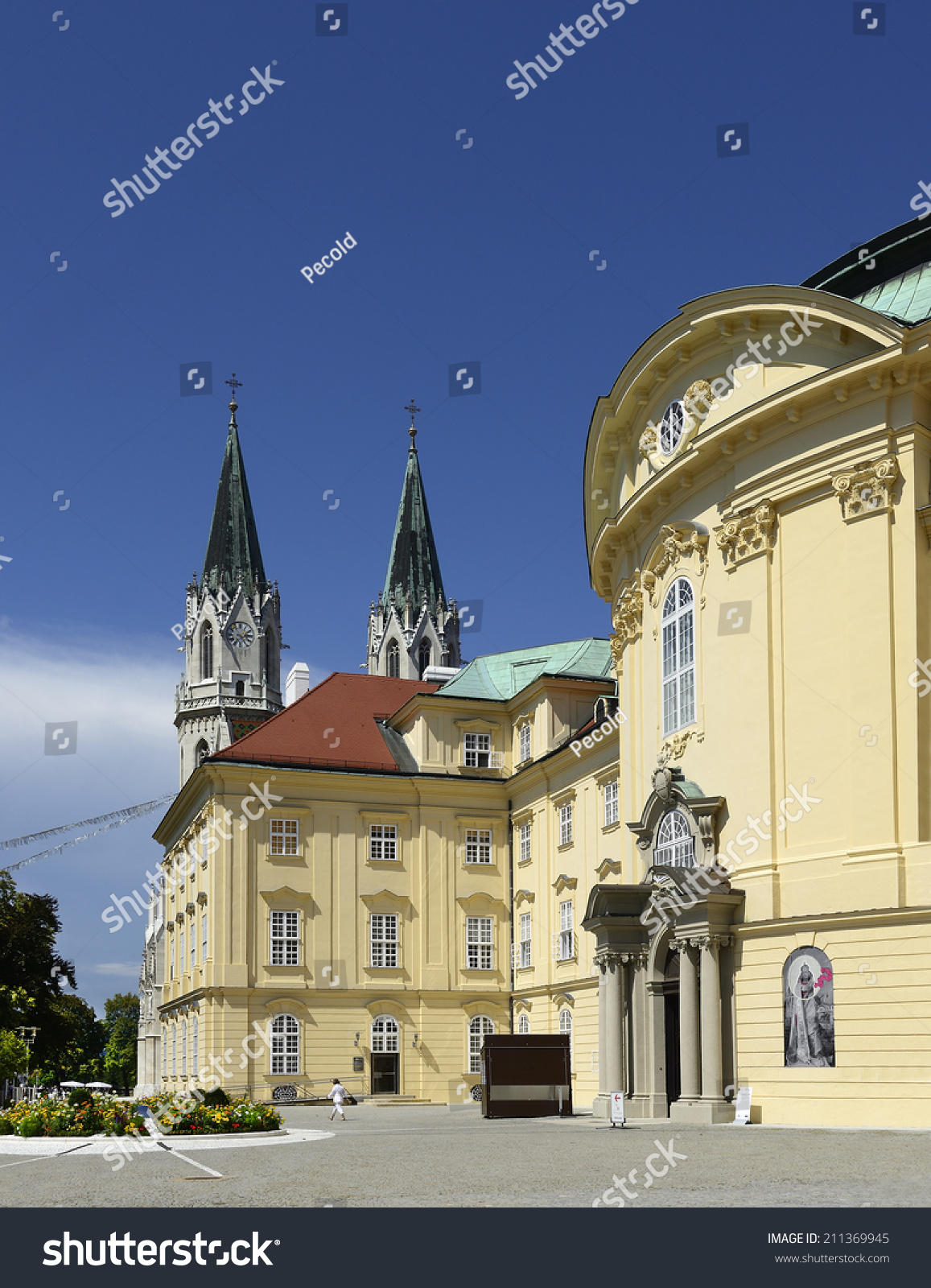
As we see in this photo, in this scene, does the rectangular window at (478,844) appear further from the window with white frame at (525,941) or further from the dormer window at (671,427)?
the dormer window at (671,427)

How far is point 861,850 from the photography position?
25.8 m

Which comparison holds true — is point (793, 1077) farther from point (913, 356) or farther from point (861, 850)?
point (913, 356)

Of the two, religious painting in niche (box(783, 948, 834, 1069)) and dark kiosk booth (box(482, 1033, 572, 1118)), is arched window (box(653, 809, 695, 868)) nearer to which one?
religious painting in niche (box(783, 948, 834, 1069))

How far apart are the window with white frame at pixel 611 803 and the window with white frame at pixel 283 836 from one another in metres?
12.4

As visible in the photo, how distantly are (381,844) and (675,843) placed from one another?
23.5 meters

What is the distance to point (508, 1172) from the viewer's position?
16.7m

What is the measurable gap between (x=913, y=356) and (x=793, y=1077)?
13470 mm

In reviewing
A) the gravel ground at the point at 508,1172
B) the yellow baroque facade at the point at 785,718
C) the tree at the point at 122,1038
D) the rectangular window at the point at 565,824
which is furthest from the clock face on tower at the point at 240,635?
the gravel ground at the point at 508,1172

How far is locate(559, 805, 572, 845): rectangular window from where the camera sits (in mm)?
49375

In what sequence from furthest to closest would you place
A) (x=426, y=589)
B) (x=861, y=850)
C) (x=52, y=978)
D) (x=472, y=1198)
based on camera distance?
(x=426, y=589), (x=52, y=978), (x=861, y=850), (x=472, y=1198)

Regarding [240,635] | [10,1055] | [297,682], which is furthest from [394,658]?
[10,1055]

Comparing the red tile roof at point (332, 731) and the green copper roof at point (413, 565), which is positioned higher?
the green copper roof at point (413, 565)

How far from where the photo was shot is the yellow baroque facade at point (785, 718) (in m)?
25.5
